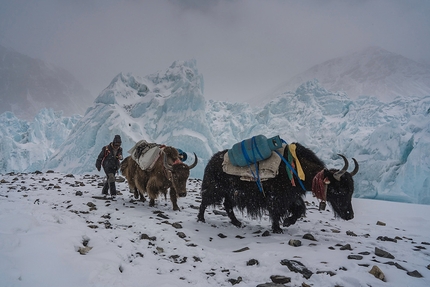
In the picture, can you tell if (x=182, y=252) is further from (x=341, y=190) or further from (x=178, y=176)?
(x=341, y=190)

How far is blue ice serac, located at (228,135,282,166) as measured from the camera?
3.54 m

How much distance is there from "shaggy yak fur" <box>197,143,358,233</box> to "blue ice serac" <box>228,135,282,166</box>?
247 mm

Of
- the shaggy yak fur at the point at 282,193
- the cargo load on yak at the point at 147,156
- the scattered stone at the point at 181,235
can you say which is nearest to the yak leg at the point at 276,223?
the shaggy yak fur at the point at 282,193

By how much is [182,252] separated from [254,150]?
5.92 ft

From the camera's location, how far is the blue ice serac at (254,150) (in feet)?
11.6

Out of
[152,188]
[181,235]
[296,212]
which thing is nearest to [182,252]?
[181,235]

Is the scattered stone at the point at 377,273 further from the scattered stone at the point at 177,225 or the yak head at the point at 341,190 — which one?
the scattered stone at the point at 177,225

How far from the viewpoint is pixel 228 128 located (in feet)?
101

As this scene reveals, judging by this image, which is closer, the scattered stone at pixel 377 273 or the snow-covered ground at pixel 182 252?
the snow-covered ground at pixel 182 252

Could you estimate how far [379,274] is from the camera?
6.36 feet

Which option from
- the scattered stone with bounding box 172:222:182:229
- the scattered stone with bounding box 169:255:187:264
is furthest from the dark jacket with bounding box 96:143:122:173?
the scattered stone with bounding box 169:255:187:264

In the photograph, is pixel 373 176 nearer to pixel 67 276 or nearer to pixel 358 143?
pixel 358 143

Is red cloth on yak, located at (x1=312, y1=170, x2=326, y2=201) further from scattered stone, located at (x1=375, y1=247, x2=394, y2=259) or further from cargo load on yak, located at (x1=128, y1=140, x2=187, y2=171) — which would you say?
cargo load on yak, located at (x1=128, y1=140, x2=187, y2=171)

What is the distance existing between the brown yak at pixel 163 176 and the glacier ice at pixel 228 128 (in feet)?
46.3
